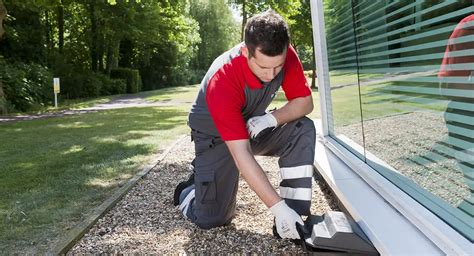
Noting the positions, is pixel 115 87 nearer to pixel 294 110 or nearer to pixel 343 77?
pixel 343 77

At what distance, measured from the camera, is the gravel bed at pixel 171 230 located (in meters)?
2.57

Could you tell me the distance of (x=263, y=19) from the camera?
224cm

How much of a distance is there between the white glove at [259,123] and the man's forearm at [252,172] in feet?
0.76

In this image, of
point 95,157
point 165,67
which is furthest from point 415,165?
point 165,67

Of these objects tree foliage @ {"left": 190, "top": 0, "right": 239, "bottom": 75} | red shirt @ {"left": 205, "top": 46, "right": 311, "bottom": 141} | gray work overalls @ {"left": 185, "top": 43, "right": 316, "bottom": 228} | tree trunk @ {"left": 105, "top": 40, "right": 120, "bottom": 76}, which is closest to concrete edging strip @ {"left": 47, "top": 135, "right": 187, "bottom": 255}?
gray work overalls @ {"left": 185, "top": 43, "right": 316, "bottom": 228}

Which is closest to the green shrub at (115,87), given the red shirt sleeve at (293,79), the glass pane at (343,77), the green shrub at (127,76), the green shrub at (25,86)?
the green shrub at (127,76)

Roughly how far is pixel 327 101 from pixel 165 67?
34.6m

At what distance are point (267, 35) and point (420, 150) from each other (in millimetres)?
980

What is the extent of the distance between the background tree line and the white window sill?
12005 mm

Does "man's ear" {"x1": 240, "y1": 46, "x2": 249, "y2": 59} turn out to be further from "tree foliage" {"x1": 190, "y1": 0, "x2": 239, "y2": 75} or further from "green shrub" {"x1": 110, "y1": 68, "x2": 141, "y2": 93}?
"tree foliage" {"x1": 190, "y1": 0, "x2": 239, "y2": 75}

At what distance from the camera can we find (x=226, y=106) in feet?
7.80

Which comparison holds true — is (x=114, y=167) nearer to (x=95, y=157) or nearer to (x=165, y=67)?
(x=95, y=157)

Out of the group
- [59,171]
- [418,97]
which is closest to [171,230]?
[418,97]

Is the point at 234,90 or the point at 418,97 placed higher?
the point at 234,90
